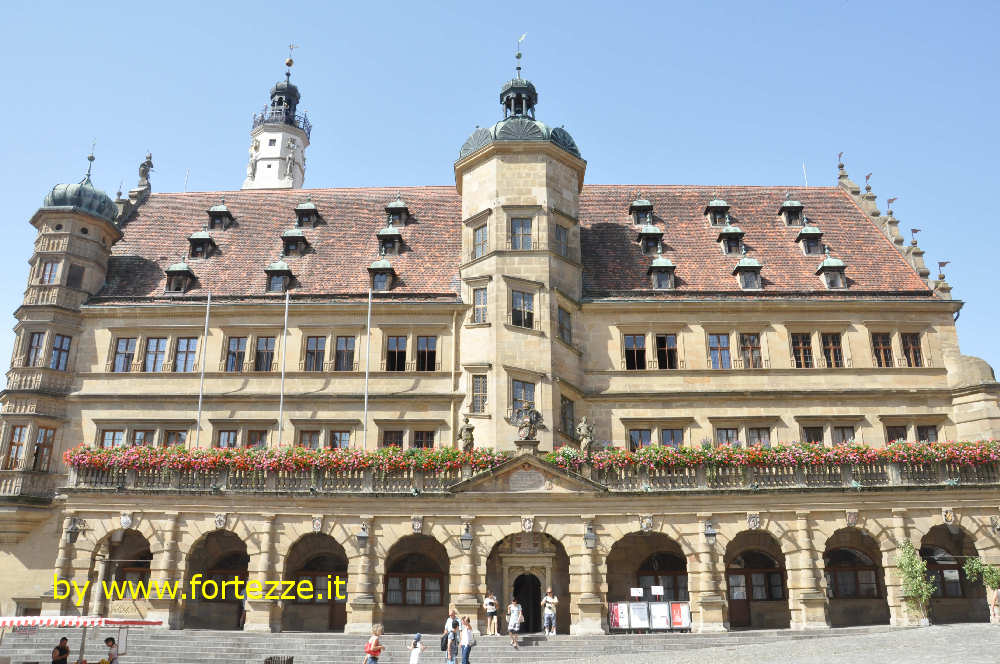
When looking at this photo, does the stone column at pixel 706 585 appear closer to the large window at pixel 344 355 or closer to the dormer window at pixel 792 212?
the large window at pixel 344 355

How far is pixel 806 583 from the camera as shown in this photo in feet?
95.1

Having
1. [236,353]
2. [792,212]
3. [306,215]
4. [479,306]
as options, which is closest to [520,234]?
[479,306]

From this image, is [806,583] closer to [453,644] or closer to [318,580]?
[453,644]

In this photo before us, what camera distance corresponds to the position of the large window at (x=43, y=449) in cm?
3509

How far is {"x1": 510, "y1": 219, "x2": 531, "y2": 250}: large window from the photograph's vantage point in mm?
36719

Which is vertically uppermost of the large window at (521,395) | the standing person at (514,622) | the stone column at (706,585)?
the large window at (521,395)

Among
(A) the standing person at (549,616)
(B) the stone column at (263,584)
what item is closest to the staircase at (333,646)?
(A) the standing person at (549,616)

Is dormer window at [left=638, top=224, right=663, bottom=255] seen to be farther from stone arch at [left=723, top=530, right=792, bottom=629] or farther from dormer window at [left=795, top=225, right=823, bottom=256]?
stone arch at [left=723, top=530, right=792, bottom=629]

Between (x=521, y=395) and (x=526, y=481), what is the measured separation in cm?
478

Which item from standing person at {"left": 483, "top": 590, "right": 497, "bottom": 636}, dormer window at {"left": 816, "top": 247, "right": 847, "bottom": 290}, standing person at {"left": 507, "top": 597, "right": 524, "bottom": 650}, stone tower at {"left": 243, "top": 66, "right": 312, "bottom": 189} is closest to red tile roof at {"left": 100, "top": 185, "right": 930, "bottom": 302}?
dormer window at {"left": 816, "top": 247, "right": 847, "bottom": 290}

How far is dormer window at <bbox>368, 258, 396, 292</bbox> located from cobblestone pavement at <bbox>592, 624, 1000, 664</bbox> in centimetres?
2049

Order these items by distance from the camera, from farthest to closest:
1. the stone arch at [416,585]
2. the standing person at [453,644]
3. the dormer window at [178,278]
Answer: the dormer window at [178,278]
the stone arch at [416,585]
the standing person at [453,644]

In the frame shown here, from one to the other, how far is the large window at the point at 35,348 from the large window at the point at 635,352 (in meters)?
26.4

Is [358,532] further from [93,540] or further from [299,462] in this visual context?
[93,540]
